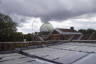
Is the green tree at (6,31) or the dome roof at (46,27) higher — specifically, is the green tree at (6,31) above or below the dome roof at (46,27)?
below

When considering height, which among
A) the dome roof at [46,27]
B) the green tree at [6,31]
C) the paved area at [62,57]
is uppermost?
the dome roof at [46,27]

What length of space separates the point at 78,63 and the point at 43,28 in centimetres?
2327

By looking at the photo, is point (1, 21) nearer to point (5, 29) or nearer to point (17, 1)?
point (5, 29)

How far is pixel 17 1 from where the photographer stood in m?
9.33

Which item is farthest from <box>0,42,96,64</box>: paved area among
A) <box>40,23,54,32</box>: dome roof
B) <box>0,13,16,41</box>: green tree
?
<box>40,23,54,32</box>: dome roof

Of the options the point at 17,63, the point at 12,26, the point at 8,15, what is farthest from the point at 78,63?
the point at 8,15

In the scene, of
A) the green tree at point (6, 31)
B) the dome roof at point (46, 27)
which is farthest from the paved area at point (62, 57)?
the dome roof at point (46, 27)

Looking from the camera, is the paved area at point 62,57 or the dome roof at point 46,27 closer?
the paved area at point 62,57

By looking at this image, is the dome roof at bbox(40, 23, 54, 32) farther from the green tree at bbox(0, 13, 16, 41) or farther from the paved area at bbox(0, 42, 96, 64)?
the paved area at bbox(0, 42, 96, 64)

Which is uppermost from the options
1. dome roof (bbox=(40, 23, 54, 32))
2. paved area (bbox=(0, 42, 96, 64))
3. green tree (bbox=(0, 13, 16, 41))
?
dome roof (bbox=(40, 23, 54, 32))

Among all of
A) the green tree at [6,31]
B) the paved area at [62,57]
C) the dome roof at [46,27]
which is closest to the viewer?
the paved area at [62,57]

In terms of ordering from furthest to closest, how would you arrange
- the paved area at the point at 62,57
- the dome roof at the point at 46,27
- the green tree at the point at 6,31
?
the dome roof at the point at 46,27 < the green tree at the point at 6,31 < the paved area at the point at 62,57

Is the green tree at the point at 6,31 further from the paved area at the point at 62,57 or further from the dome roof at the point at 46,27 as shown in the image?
the dome roof at the point at 46,27

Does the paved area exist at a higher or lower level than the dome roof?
lower
